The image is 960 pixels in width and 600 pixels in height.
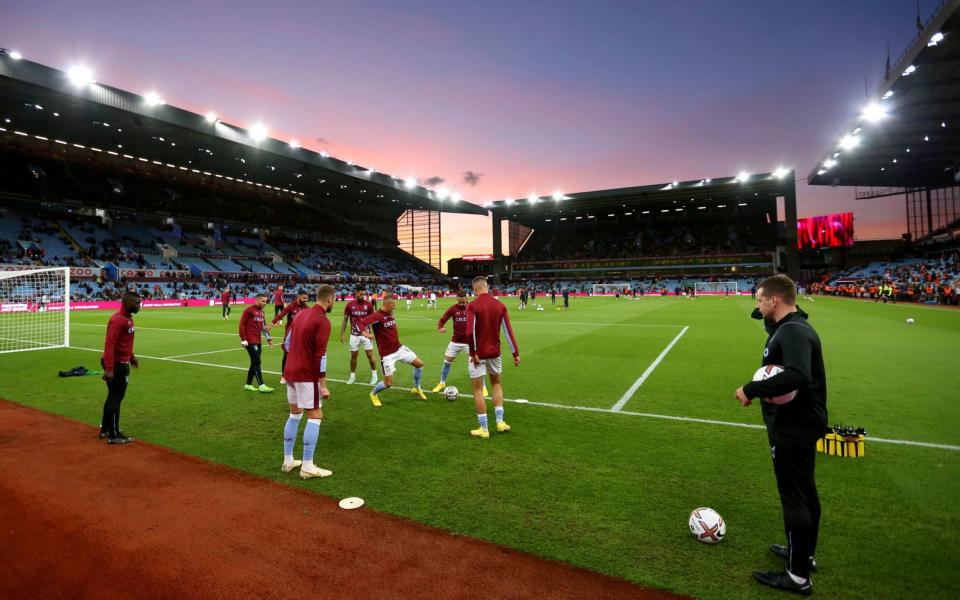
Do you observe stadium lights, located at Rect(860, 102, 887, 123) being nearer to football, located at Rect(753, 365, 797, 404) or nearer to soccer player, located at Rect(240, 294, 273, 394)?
football, located at Rect(753, 365, 797, 404)

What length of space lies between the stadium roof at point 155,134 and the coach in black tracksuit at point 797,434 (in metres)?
41.3

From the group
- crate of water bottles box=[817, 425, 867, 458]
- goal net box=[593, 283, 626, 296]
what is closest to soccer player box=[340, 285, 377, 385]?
crate of water bottles box=[817, 425, 867, 458]

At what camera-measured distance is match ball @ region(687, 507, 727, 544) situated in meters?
4.04

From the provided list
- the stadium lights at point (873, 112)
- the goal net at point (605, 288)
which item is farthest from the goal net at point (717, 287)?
the stadium lights at point (873, 112)

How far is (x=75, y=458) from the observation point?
6371mm

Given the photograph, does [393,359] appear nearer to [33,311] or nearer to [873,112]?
[873,112]

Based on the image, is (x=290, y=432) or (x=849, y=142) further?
(x=849, y=142)

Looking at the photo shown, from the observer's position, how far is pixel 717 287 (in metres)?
72.1

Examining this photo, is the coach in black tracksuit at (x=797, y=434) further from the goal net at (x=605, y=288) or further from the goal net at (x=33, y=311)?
the goal net at (x=605, y=288)

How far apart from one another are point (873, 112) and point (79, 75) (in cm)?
5396

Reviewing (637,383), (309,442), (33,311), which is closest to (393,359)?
(309,442)

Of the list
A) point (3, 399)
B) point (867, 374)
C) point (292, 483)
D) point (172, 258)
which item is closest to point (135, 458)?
point (292, 483)

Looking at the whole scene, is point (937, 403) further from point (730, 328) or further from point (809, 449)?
point (730, 328)

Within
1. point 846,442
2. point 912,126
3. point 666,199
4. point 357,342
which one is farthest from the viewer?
point 666,199
